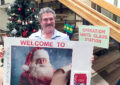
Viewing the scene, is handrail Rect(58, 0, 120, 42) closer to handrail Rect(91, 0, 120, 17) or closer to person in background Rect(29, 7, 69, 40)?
handrail Rect(91, 0, 120, 17)

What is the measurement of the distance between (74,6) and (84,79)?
117 inches

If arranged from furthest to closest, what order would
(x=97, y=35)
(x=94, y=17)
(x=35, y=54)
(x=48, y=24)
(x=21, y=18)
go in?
(x=21, y=18) < (x=94, y=17) < (x=97, y=35) < (x=48, y=24) < (x=35, y=54)

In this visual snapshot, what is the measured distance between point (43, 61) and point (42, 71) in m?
0.09

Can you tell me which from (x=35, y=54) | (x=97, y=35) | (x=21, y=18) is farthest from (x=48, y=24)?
(x=21, y=18)

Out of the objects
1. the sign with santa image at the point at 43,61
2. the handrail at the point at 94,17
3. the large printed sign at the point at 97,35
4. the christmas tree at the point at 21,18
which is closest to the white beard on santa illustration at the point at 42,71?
the sign with santa image at the point at 43,61

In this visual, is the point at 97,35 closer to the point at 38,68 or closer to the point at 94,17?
the point at 38,68

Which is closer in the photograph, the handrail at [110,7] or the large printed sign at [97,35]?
the large printed sign at [97,35]

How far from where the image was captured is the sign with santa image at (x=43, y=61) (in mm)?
1541

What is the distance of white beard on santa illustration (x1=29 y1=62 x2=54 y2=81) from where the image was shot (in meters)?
1.58

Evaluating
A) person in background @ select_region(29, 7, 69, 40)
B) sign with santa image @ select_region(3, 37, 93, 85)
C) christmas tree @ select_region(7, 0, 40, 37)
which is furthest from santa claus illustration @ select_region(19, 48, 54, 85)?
christmas tree @ select_region(7, 0, 40, 37)

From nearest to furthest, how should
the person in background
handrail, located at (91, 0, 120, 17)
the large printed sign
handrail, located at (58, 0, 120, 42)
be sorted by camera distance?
the person in background → the large printed sign → handrail, located at (58, 0, 120, 42) → handrail, located at (91, 0, 120, 17)

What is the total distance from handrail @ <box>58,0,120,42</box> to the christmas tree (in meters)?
1.01

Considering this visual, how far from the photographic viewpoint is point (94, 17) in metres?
3.64

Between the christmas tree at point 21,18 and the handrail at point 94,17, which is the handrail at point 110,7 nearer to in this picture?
the handrail at point 94,17
